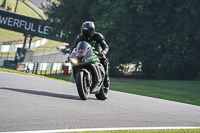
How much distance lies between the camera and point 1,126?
4.56 metres

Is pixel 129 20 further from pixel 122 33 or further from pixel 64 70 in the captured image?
pixel 64 70

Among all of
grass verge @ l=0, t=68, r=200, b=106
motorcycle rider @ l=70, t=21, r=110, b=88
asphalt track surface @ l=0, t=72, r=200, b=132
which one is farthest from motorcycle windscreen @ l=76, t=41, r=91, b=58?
grass verge @ l=0, t=68, r=200, b=106

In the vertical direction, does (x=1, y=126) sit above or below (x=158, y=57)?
below

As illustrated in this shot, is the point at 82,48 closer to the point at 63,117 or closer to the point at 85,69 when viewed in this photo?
the point at 85,69

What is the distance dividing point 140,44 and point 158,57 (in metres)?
2.46

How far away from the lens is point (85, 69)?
7781 mm

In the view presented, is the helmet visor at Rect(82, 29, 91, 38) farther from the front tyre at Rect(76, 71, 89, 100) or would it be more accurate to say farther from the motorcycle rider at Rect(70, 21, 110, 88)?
the front tyre at Rect(76, 71, 89, 100)

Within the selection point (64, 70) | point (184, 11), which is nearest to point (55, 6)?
point (64, 70)

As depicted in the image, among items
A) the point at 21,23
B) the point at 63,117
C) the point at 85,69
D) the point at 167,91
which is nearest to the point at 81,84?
the point at 85,69

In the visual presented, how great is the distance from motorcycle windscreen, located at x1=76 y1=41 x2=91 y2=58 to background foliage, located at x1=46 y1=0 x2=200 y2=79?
23889 millimetres

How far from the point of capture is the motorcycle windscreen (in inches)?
308

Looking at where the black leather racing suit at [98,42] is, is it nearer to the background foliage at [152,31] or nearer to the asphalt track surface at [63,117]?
the asphalt track surface at [63,117]

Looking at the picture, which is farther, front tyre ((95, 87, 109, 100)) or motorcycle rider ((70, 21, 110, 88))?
front tyre ((95, 87, 109, 100))

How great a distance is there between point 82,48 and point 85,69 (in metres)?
0.51
